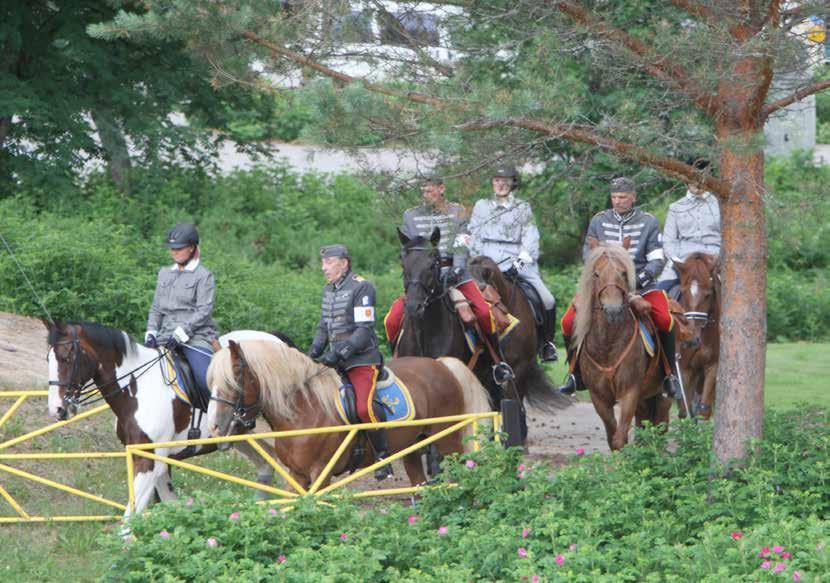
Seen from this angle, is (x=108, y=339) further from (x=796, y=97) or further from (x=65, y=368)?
(x=796, y=97)

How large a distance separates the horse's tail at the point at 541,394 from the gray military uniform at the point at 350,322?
12.0ft

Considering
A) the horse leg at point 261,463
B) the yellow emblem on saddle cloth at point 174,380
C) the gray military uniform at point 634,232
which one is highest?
the gray military uniform at point 634,232

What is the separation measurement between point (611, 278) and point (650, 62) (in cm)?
259

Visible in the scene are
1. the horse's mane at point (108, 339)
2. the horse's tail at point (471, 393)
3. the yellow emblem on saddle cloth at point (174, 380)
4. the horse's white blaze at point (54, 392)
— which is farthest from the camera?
the horse's tail at point (471, 393)

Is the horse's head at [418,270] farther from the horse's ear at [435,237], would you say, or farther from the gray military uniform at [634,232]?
the gray military uniform at [634,232]

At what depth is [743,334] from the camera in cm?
870

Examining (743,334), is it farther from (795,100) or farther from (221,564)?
(221,564)

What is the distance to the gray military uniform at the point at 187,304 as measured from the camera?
10.0m

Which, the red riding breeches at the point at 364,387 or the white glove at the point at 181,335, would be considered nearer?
the red riding breeches at the point at 364,387

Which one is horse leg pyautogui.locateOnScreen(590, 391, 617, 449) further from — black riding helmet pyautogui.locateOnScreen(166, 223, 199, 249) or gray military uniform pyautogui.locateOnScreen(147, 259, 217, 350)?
black riding helmet pyautogui.locateOnScreen(166, 223, 199, 249)

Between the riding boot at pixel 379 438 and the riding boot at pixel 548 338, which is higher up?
the riding boot at pixel 548 338

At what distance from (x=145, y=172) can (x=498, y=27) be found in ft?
40.2

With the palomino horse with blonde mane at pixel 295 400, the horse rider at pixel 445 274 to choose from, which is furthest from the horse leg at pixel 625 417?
the horse rider at pixel 445 274

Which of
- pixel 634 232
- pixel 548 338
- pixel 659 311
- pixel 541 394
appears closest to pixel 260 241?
pixel 548 338
